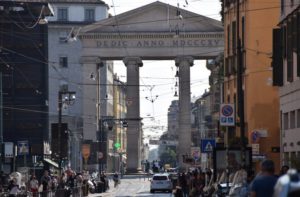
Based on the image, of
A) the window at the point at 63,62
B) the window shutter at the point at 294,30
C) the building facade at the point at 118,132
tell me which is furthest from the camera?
the building facade at the point at 118,132

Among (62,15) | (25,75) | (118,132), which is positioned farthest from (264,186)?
(118,132)

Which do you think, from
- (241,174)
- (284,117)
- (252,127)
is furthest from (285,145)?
(241,174)

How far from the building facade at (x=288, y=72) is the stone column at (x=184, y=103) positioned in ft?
236

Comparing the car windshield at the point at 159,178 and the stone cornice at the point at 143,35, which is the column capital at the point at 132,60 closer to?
the stone cornice at the point at 143,35

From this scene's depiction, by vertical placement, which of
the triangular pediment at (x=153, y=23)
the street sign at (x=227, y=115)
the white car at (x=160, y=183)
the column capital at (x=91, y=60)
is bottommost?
the white car at (x=160, y=183)

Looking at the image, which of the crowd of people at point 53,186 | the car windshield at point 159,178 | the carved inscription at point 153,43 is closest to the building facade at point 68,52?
the carved inscription at point 153,43

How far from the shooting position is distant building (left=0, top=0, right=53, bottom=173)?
83.1 m

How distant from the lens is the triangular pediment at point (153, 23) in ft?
384

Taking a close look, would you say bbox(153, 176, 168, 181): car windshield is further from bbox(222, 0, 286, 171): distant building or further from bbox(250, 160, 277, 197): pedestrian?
bbox(250, 160, 277, 197): pedestrian

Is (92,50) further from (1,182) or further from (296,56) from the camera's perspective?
(296,56)

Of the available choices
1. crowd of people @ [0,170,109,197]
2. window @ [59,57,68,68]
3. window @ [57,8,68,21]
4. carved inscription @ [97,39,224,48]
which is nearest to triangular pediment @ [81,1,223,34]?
carved inscription @ [97,39,224,48]

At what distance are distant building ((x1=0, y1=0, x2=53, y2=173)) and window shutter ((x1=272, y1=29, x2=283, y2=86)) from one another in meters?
39.2

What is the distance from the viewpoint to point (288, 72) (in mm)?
43375

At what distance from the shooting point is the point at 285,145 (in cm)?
4578
